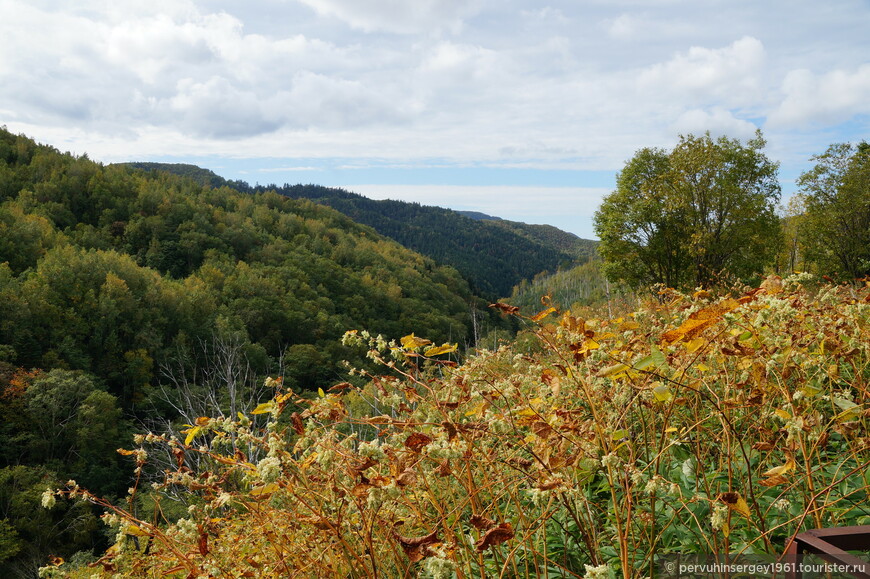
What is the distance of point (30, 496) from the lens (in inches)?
1008

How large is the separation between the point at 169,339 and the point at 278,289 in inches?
690

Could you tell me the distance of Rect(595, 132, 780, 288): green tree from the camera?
59.8 ft

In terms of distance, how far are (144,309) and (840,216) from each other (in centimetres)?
5353

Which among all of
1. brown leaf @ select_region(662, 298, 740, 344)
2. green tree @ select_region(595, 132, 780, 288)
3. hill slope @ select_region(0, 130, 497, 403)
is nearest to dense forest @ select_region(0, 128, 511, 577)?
hill slope @ select_region(0, 130, 497, 403)

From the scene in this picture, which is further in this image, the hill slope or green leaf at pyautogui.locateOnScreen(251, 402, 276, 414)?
the hill slope

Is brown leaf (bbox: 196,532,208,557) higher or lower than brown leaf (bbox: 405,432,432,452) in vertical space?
lower

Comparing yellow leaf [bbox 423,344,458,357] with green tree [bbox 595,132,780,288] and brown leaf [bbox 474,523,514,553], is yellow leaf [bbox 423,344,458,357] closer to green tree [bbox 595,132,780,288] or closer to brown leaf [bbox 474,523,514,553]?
brown leaf [bbox 474,523,514,553]

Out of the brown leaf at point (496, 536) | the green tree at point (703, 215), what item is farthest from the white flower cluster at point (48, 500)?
the green tree at point (703, 215)

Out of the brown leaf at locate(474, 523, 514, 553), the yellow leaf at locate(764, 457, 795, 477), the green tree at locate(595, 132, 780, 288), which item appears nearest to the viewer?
the brown leaf at locate(474, 523, 514, 553)

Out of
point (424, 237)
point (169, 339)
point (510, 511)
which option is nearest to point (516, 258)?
point (424, 237)

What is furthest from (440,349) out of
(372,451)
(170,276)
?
(170,276)

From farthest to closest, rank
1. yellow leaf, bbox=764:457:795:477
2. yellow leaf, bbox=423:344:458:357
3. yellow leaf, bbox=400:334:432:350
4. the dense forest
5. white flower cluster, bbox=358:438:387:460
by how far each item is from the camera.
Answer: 1. the dense forest
2. yellow leaf, bbox=400:334:432:350
3. yellow leaf, bbox=423:344:458:357
4. white flower cluster, bbox=358:438:387:460
5. yellow leaf, bbox=764:457:795:477

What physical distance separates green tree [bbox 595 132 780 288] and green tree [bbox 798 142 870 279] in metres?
4.69

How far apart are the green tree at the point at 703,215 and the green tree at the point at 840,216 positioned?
184 inches
